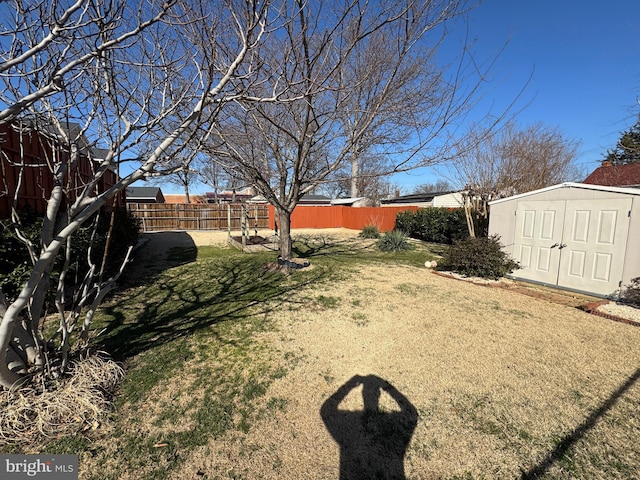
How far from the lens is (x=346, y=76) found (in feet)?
14.6

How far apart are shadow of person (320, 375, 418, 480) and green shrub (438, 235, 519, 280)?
16.6 feet

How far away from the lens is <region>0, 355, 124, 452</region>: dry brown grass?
212cm

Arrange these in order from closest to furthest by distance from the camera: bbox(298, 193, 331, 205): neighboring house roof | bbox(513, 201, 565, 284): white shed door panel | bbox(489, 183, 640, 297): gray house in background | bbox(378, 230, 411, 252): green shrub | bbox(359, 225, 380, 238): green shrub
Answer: bbox(489, 183, 640, 297): gray house in background, bbox(513, 201, 565, 284): white shed door panel, bbox(378, 230, 411, 252): green shrub, bbox(359, 225, 380, 238): green shrub, bbox(298, 193, 331, 205): neighboring house roof

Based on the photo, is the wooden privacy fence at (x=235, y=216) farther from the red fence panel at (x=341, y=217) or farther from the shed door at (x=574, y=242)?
the shed door at (x=574, y=242)

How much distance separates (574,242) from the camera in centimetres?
586

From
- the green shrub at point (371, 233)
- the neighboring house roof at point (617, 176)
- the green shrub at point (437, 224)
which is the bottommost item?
the green shrub at point (371, 233)

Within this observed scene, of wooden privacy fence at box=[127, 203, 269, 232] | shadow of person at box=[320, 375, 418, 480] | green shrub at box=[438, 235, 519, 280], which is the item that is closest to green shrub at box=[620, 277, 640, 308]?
green shrub at box=[438, 235, 519, 280]

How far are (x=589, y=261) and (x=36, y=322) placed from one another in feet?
26.5

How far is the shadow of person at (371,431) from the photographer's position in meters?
1.98

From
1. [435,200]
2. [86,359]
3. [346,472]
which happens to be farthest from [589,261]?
[435,200]

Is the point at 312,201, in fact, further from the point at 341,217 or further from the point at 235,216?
the point at 235,216

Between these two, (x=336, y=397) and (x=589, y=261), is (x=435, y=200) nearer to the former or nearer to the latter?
(x=589, y=261)

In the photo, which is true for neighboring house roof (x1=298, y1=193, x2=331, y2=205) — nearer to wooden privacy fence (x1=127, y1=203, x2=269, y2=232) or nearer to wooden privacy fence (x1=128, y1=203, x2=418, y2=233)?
wooden privacy fence (x1=128, y1=203, x2=418, y2=233)

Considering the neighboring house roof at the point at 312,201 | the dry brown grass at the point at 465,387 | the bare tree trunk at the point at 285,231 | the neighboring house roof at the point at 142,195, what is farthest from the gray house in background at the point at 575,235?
the neighboring house roof at the point at 142,195
